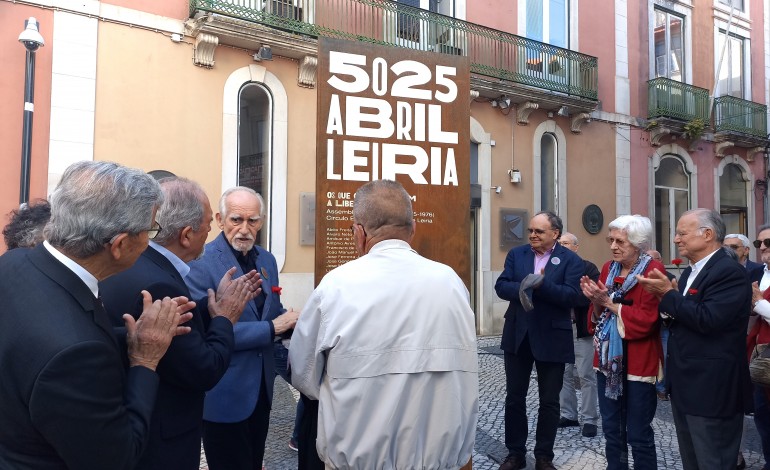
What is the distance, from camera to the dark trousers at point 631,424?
377 centimetres

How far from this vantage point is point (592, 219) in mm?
14328

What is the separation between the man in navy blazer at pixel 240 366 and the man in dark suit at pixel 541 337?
2002mm

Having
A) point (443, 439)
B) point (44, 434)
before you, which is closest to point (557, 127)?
point (443, 439)

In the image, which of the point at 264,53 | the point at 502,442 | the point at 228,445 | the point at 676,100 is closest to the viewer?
the point at 228,445

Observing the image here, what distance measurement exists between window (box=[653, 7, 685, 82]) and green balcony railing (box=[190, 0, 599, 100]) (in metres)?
3.01

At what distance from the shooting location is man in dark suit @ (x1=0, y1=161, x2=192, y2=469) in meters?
1.40

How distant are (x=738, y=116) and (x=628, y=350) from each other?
16.2 meters

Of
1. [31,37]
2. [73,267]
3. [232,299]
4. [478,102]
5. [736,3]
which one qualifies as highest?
[736,3]

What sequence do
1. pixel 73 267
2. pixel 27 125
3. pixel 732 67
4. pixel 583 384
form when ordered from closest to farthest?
pixel 73 267 → pixel 583 384 → pixel 27 125 → pixel 732 67

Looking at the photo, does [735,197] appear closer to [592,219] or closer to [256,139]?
[592,219]

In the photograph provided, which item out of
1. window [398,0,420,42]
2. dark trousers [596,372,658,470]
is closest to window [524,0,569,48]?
window [398,0,420,42]

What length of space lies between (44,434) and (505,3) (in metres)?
13.4

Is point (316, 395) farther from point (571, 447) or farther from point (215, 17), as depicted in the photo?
point (215, 17)

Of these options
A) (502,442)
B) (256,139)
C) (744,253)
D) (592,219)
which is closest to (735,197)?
(592,219)
